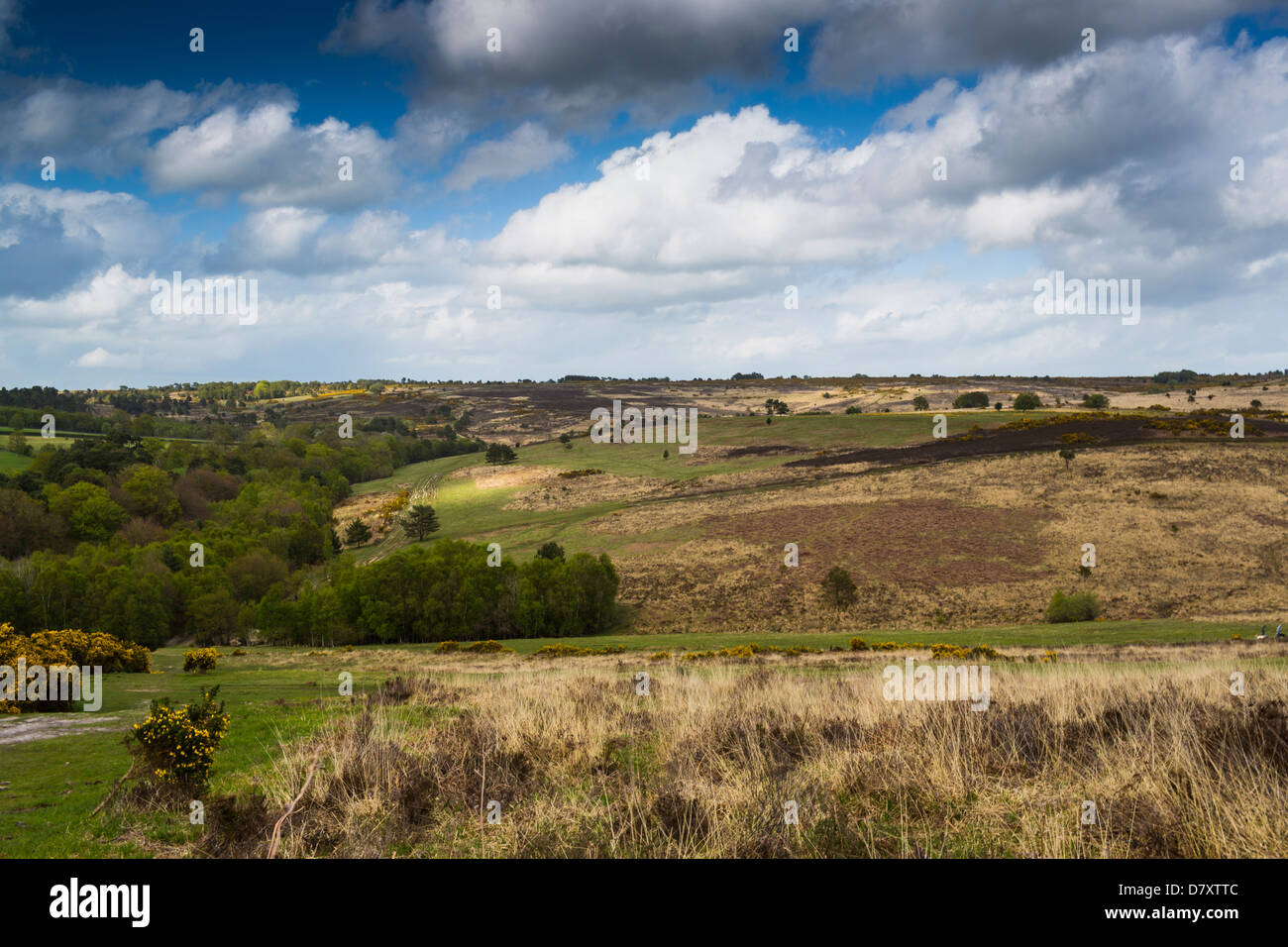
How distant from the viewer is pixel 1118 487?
73.3 meters

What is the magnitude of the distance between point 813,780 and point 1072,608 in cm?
4836

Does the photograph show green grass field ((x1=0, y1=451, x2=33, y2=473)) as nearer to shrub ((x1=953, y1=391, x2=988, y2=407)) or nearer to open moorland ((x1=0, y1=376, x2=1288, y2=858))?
open moorland ((x1=0, y1=376, x2=1288, y2=858))

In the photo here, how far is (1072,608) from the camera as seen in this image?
161 ft

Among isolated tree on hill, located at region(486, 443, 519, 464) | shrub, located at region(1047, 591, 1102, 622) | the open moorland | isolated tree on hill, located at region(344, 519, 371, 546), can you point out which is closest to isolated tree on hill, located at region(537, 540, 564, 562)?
the open moorland

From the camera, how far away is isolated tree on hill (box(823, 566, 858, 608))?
55906 millimetres

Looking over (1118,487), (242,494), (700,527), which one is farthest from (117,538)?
(1118,487)

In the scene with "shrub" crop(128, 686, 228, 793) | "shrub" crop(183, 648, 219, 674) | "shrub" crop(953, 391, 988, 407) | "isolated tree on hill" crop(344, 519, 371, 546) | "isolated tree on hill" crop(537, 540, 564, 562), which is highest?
"shrub" crop(953, 391, 988, 407)

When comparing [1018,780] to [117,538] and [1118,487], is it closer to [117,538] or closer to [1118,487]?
[1118,487]

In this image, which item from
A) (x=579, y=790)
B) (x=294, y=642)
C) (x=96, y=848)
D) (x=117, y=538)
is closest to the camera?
(x=96, y=848)

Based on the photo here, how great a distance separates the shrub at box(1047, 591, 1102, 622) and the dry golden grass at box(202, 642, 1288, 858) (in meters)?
39.4

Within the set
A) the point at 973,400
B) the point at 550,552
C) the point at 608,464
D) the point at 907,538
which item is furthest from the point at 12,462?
the point at 973,400

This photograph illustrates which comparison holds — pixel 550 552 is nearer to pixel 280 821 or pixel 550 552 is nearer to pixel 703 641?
pixel 703 641
